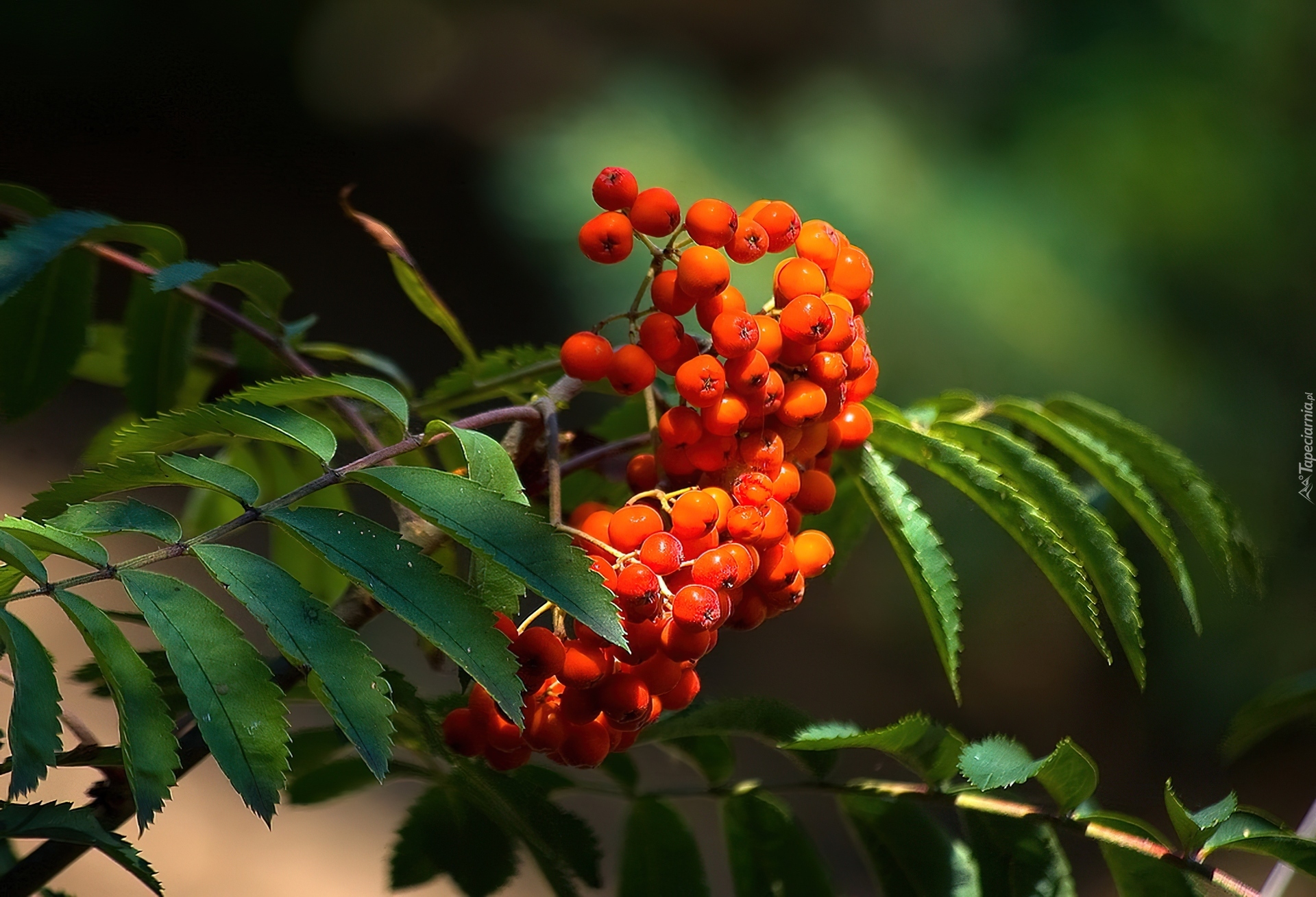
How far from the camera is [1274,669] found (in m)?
A: 2.26

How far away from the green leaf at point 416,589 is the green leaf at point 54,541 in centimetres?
6

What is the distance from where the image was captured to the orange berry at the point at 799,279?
47 cm

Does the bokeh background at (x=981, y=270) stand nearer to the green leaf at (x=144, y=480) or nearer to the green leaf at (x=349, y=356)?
the green leaf at (x=349, y=356)

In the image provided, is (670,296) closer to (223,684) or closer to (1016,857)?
(223,684)

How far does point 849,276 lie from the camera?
1.65ft

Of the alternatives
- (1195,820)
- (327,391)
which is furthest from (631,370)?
(1195,820)

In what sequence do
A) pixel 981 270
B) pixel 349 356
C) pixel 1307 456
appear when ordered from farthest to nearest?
pixel 981 270 < pixel 1307 456 < pixel 349 356

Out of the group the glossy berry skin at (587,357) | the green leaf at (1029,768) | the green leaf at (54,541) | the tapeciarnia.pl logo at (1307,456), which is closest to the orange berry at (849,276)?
the glossy berry skin at (587,357)

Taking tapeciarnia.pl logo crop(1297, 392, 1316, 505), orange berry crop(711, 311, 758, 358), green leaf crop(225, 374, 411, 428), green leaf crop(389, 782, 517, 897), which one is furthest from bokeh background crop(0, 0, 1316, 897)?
orange berry crop(711, 311, 758, 358)

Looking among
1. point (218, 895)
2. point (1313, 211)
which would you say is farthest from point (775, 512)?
point (1313, 211)

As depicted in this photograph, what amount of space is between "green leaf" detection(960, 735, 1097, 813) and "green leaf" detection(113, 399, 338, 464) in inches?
12.1

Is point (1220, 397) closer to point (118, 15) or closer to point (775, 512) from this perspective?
point (775, 512)

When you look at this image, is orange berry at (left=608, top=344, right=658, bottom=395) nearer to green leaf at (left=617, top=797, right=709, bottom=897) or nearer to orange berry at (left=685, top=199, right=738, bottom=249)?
orange berry at (left=685, top=199, right=738, bottom=249)

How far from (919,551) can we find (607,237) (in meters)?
0.20
